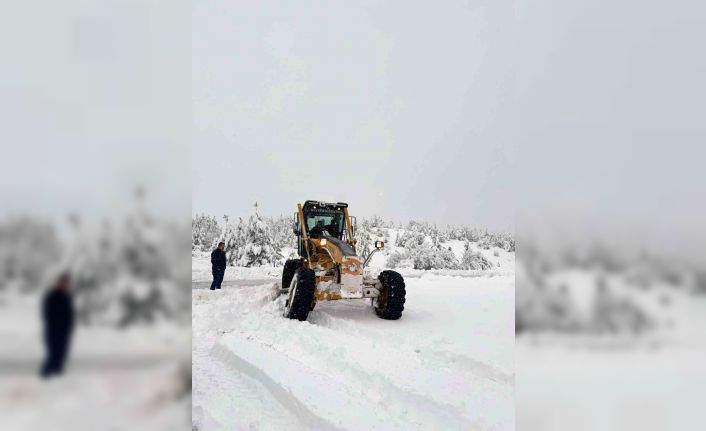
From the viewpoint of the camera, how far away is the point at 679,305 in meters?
1.03

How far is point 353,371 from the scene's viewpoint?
15.3ft

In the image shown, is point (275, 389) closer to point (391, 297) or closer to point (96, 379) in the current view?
point (96, 379)

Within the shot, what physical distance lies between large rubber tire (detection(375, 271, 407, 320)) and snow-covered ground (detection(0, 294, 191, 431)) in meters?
6.67

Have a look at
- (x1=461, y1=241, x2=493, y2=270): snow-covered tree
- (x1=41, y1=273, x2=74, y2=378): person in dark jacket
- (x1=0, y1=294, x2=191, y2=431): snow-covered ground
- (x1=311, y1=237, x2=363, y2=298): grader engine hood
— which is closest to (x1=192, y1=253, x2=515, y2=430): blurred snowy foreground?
(x1=311, y1=237, x2=363, y2=298): grader engine hood

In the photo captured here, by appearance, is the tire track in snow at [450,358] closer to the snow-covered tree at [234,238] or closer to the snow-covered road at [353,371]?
the snow-covered road at [353,371]

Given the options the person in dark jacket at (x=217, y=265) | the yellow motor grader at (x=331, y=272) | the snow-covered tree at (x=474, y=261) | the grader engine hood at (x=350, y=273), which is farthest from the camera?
the snow-covered tree at (x=474, y=261)

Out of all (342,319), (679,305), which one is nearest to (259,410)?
(679,305)

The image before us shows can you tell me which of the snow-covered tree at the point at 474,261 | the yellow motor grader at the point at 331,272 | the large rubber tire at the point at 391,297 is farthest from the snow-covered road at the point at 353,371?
the snow-covered tree at the point at 474,261

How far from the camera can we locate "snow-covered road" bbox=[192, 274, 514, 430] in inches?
139

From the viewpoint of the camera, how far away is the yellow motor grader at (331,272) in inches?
299

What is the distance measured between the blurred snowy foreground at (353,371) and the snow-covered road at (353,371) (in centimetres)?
1

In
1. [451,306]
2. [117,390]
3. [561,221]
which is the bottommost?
[451,306]

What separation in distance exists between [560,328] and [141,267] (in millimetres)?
1076

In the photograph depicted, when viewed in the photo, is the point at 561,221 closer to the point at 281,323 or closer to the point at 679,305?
the point at 679,305
